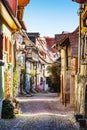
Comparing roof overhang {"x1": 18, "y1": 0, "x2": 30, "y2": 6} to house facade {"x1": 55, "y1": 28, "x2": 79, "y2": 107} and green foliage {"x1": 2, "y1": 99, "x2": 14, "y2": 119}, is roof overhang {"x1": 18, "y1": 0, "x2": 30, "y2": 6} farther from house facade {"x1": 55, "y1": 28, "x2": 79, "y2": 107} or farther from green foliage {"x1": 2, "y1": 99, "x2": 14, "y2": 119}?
green foliage {"x1": 2, "y1": 99, "x2": 14, "y2": 119}

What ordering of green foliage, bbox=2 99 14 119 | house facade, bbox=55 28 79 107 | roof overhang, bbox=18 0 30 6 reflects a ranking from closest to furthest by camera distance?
green foliage, bbox=2 99 14 119
roof overhang, bbox=18 0 30 6
house facade, bbox=55 28 79 107

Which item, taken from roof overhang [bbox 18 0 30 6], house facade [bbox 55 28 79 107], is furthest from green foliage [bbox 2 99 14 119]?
house facade [bbox 55 28 79 107]

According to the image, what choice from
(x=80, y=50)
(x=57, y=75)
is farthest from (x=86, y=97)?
(x=57, y=75)

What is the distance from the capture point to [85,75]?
24.1 m

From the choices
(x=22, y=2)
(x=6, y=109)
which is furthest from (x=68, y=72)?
(x=6, y=109)

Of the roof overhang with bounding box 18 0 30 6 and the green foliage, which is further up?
the roof overhang with bounding box 18 0 30 6

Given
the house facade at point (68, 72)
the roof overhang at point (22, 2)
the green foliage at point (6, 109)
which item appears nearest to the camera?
the green foliage at point (6, 109)

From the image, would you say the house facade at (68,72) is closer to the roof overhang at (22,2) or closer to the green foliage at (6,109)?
the roof overhang at (22,2)

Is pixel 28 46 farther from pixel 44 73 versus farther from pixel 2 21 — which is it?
pixel 2 21

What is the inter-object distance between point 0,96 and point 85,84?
5149 mm

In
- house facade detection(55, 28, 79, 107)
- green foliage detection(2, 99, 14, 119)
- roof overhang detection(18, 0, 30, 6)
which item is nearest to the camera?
green foliage detection(2, 99, 14, 119)

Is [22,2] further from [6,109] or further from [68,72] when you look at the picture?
[6,109]

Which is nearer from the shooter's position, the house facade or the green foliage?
the green foliage

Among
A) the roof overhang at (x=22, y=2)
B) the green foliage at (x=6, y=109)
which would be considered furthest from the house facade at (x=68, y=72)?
the green foliage at (x=6, y=109)
